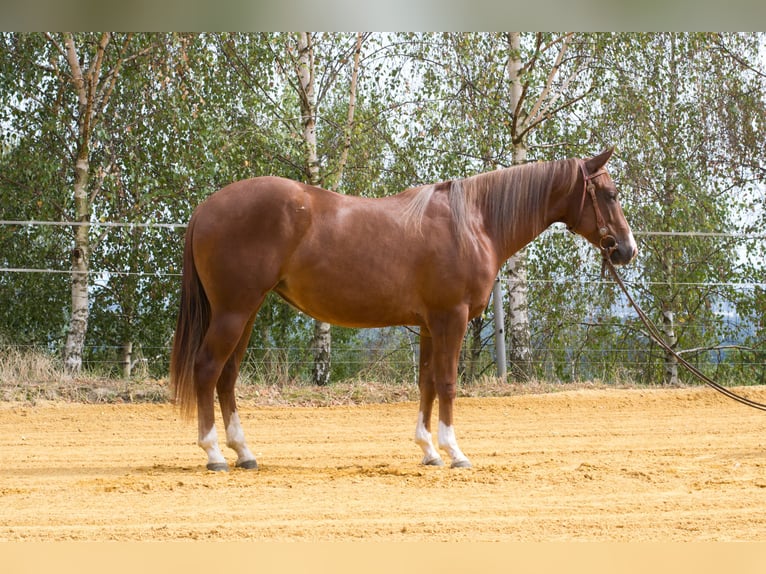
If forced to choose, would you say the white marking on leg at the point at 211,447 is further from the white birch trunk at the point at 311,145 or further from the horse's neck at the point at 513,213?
the white birch trunk at the point at 311,145

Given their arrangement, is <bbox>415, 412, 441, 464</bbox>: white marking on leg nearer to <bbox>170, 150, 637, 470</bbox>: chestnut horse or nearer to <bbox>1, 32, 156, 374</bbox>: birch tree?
<bbox>170, 150, 637, 470</bbox>: chestnut horse

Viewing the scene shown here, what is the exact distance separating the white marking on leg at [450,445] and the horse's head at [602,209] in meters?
1.55

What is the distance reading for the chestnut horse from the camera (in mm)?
5020

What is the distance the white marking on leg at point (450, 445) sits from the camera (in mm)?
5109

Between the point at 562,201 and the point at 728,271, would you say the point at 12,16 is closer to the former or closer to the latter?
the point at 562,201

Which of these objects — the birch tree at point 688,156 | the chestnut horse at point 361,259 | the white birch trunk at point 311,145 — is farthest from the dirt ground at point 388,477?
the birch tree at point 688,156

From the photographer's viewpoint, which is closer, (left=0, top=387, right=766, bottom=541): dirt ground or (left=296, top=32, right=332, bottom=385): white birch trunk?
(left=0, top=387, right=766, bottom=541): dirt ground

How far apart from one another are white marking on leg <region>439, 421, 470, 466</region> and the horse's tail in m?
1.52

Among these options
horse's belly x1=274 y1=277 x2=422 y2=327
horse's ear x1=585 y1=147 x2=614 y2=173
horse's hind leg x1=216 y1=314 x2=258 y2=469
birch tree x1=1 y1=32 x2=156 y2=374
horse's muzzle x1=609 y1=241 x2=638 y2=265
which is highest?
birch tree x1=1 y1=32 x2=156 y2=374

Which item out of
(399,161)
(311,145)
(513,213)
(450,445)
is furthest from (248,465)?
(399,161)

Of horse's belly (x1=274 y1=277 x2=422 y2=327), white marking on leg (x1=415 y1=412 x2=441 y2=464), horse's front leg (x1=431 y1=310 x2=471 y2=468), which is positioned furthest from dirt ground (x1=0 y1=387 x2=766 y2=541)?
horse's belly (x1=274 y1=277 x2=422 y2=327)

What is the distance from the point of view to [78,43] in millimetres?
9844

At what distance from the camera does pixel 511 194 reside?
5402mm

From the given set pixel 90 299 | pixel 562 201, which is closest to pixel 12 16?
pixel 562 201
